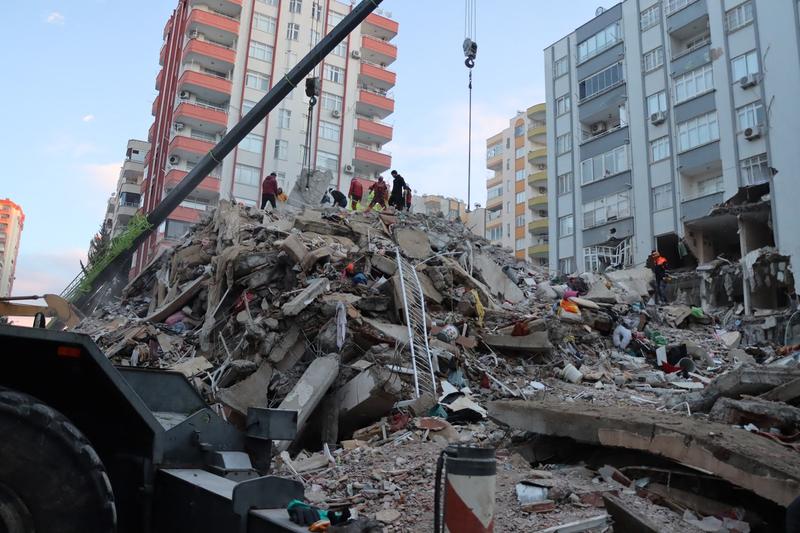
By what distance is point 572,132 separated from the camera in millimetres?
32312

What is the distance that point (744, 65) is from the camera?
23.6 meters

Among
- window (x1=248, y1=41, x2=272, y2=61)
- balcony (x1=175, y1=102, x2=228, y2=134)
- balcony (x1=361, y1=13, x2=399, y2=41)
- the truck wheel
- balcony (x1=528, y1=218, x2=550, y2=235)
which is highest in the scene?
balcony (x1=361, y1=13, x2=399, y2=41)

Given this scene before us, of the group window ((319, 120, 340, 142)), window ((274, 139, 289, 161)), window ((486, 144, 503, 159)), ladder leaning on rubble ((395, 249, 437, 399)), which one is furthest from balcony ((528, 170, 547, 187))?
ladder leaning on rubble ((395, 249, 437, 399))

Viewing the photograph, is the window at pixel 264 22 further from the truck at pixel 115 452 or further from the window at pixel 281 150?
the truck at pixel 115 452

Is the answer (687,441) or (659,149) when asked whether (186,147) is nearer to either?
(659,149)

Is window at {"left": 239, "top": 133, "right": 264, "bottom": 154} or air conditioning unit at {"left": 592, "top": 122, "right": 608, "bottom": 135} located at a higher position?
window at {"left": 239, "top": 133, "right": 264, "bottom": 154}

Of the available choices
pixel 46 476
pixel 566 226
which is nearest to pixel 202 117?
pixel 566 226

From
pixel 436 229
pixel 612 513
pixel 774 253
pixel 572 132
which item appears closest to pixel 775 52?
pixel 774 253

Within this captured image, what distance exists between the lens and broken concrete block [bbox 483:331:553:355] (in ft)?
27.8

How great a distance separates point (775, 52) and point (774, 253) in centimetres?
818

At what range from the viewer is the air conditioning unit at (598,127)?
104ft

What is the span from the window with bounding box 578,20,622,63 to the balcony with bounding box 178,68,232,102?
71.6ft

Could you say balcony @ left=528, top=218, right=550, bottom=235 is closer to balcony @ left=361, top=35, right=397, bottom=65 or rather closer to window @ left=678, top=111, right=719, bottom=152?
balcony @ left=361, top=35, right=397, bottom=65

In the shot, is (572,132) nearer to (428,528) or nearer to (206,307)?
(206,307)
